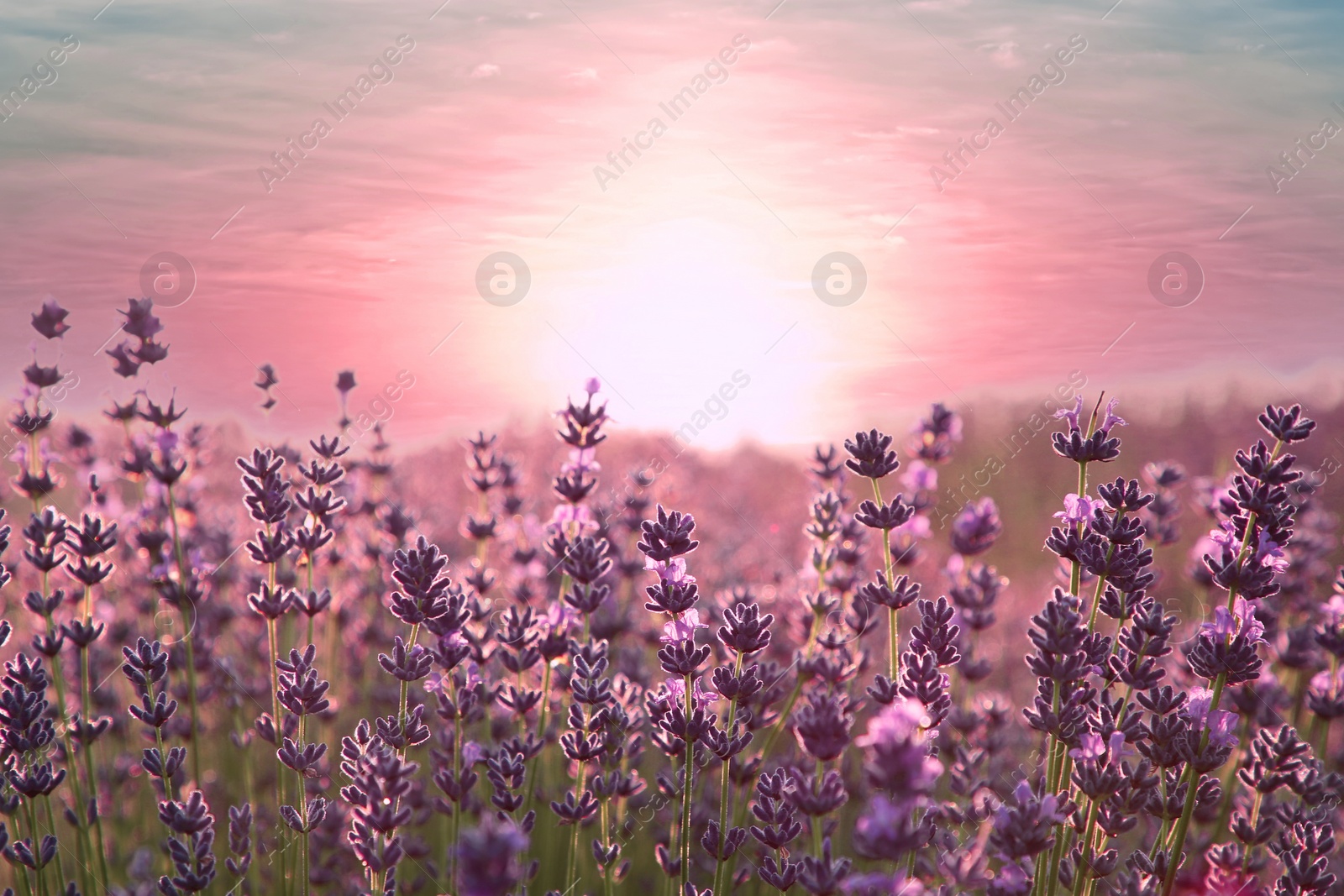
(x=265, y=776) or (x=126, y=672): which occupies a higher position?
(x=126, y=672)

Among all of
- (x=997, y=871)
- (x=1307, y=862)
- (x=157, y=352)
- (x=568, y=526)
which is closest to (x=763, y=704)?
(x=568, y=526)

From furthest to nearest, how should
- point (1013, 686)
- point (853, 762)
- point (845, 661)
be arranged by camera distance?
point (1013, 686), point (853, 762), point (845, 661)

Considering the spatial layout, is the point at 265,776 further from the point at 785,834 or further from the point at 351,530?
the point at 785,834

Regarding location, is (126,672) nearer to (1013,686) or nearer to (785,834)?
(785,834)

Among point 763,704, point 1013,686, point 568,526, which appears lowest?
point 1013,686

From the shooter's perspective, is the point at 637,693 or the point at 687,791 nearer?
the point at 687,791

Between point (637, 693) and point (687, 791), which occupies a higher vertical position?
point (687, 791)

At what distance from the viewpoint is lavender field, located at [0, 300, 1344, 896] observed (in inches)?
90.2

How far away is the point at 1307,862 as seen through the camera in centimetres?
237

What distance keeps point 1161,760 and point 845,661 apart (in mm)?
846

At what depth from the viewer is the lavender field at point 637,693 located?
2.29 m

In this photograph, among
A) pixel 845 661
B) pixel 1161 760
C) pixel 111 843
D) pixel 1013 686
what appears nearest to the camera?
pixel 1161 760

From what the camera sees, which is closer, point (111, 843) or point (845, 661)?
point (845, 661)

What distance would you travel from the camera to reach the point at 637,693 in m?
3.29
